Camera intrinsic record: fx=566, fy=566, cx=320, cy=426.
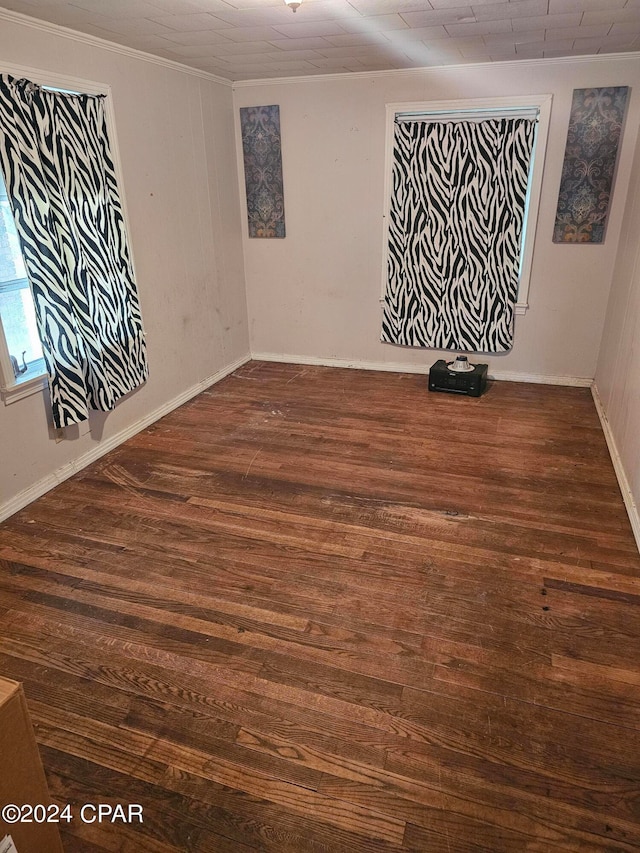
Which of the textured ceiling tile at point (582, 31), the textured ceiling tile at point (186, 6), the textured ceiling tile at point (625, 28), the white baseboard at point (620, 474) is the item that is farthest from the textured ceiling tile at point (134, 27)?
the white baseboard at point (620, 474)

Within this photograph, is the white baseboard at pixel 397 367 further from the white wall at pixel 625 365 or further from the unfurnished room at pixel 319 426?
the white wall at pixel 625 365

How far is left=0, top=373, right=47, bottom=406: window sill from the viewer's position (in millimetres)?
2932

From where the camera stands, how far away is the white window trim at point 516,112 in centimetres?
418

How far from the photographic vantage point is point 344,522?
2.92 meters

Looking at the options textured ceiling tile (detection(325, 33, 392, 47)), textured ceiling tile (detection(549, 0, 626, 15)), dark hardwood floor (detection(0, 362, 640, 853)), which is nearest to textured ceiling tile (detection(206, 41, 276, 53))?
textured ceiling tile (detection(325, 33, 392, 47))

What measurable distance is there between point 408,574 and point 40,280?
2378 mm

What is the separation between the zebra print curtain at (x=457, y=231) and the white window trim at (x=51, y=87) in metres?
2.22

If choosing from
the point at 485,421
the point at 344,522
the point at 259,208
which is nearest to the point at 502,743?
the point at 344,522

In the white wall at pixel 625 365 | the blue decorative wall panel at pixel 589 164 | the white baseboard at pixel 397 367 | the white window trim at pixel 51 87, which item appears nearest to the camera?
the white window trim at pixel 51 87

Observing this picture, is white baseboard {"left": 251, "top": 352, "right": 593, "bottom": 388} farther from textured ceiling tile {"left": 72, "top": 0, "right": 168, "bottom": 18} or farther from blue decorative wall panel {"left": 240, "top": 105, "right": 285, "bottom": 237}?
textured ceiling tile {"left": 72, "top": 0, "right": 168, "bottom": 18}

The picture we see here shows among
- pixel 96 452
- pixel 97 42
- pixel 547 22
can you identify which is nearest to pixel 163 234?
pixel 97 42

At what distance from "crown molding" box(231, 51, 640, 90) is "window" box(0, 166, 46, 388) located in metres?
2.72

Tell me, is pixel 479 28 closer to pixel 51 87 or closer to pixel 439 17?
pixel 439 17

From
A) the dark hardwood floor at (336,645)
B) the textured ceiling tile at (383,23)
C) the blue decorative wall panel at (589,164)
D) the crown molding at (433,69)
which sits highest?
the crown molding at (433,69)
